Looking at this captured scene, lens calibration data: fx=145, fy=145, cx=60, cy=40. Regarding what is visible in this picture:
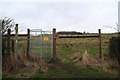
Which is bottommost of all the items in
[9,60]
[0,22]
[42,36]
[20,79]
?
[20,79]

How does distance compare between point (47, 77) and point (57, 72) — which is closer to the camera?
point (47, 77)

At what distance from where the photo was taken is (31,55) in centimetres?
749

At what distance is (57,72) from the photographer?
5742 millimetres

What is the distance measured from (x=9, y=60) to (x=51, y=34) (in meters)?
3.29

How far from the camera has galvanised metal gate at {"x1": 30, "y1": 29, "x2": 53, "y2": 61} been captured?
834 centimetres

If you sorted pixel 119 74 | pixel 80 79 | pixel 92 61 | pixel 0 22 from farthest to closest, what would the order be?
pixel 92 61, pixel 0 22, pixel 119 74, pixel 80 79

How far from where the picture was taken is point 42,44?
8492 millimetres

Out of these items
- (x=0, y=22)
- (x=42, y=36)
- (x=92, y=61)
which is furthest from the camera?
(x=42, y=36)

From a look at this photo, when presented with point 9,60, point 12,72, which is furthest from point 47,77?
point 9,60

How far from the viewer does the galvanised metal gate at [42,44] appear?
8.34 metres

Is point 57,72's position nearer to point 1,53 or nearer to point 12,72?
point 12,72

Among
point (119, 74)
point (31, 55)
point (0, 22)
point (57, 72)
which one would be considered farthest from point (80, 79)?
point (0, 22)

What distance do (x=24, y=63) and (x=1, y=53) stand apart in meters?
1.05

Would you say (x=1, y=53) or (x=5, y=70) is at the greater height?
(x=1, y=53)
